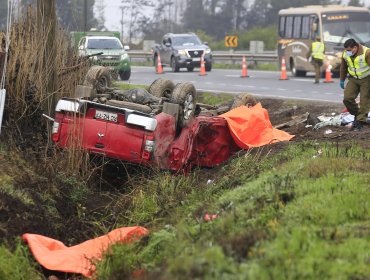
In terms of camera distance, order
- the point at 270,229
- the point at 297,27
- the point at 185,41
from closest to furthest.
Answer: the point at 270,229 < the point at 297,27 < the point at 185,41

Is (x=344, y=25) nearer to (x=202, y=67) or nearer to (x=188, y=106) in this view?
(x=202, y=67)

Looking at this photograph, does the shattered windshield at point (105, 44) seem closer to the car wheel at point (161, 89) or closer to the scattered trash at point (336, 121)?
the scattered trash at point (336, 121)

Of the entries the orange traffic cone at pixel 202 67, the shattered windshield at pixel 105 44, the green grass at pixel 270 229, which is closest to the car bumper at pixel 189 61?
the orange traffic cone at pixel 202 67

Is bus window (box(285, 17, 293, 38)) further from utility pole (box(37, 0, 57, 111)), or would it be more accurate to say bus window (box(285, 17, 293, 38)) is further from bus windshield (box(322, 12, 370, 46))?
utility pole (box(37, 0, 57, 111))

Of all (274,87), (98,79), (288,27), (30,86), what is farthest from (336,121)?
(288,27)

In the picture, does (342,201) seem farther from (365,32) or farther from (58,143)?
(365,32)

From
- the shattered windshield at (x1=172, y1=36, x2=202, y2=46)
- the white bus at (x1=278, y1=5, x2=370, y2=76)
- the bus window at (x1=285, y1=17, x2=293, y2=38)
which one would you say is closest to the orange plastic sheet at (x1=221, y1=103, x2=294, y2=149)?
the white bus at (x1=278, y1=5, x2=370, y2=76)

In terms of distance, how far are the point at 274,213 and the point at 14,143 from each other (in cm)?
571

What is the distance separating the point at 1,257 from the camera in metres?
7.52

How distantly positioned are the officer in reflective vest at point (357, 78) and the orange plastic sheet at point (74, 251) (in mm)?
6946

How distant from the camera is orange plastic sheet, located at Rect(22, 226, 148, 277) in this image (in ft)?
24.9

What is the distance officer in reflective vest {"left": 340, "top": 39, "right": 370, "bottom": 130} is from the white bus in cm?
1783

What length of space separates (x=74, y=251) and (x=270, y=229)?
2.48 m

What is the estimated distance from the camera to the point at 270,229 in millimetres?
6305
